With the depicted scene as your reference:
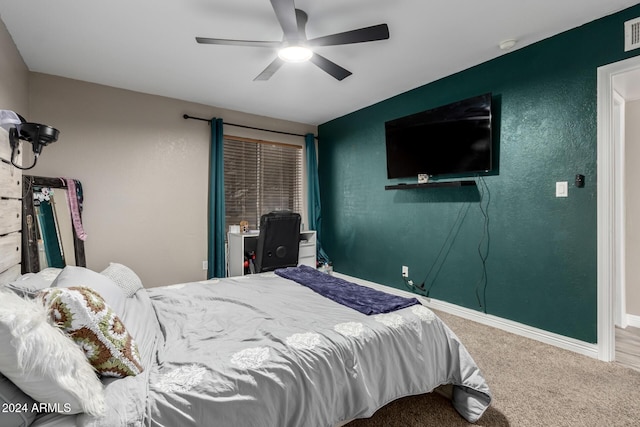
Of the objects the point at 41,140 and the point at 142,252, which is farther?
the point at 142,252

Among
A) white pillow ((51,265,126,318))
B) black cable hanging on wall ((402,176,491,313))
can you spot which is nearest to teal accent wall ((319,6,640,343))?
black cable hanging on wall ((402,176,491,313))

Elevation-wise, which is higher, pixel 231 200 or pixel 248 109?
pixel 248 109

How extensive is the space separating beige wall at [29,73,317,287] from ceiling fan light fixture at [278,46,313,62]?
214 cm

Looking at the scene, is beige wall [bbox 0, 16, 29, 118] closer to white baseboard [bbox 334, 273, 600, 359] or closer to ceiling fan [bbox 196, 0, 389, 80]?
ceiling fan [bbox 196, 0, 389, 80]

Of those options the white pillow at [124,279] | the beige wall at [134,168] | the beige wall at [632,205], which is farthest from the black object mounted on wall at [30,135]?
the beige wall at [632,205]

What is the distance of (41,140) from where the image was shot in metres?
1.80

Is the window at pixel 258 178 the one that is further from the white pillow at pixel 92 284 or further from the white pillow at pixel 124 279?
the white pillow at pixel 92 284

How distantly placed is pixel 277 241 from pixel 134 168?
6.28 feet

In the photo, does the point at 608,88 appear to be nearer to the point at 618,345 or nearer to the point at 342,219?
the point at 618,345

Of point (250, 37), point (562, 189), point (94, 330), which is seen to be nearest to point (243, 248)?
point (250, 37)

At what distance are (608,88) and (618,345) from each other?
2.04 meters

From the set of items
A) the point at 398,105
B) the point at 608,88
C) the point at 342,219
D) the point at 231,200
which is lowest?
the point at 342,219

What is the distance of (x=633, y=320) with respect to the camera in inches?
115

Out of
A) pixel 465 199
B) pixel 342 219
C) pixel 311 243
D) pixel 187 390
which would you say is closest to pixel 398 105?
pixel 465 199
